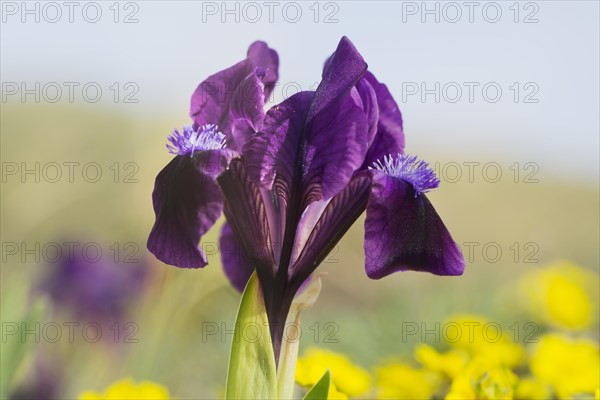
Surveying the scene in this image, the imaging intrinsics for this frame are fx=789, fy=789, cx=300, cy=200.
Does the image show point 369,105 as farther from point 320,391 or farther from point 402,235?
point 320,391

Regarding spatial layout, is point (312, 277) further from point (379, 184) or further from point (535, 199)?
point (535, 199)

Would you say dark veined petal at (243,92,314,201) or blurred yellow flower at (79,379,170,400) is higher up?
dark veined petal at (243,92,314,201)

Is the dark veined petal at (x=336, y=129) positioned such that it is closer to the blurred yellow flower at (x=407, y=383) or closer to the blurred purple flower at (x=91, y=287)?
the blurred yellow flower at (x=407, y=383)

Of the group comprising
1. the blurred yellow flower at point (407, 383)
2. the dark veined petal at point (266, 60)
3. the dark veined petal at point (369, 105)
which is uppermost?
the dark veined petal at point (266, 60)

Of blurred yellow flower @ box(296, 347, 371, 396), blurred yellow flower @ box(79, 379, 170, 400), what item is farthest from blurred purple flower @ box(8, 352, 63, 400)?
blurred yellow flower @ box(296, 347, 371, 396)

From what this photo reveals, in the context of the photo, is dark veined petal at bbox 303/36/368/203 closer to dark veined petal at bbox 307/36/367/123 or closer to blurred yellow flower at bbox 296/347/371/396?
dark veined petal at bbox 307/36/367/123

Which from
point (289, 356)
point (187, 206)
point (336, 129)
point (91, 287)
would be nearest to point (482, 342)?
point (289, 356)

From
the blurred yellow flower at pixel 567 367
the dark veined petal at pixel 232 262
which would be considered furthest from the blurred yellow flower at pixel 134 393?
the blurred yellow flower at pixel 567 367
